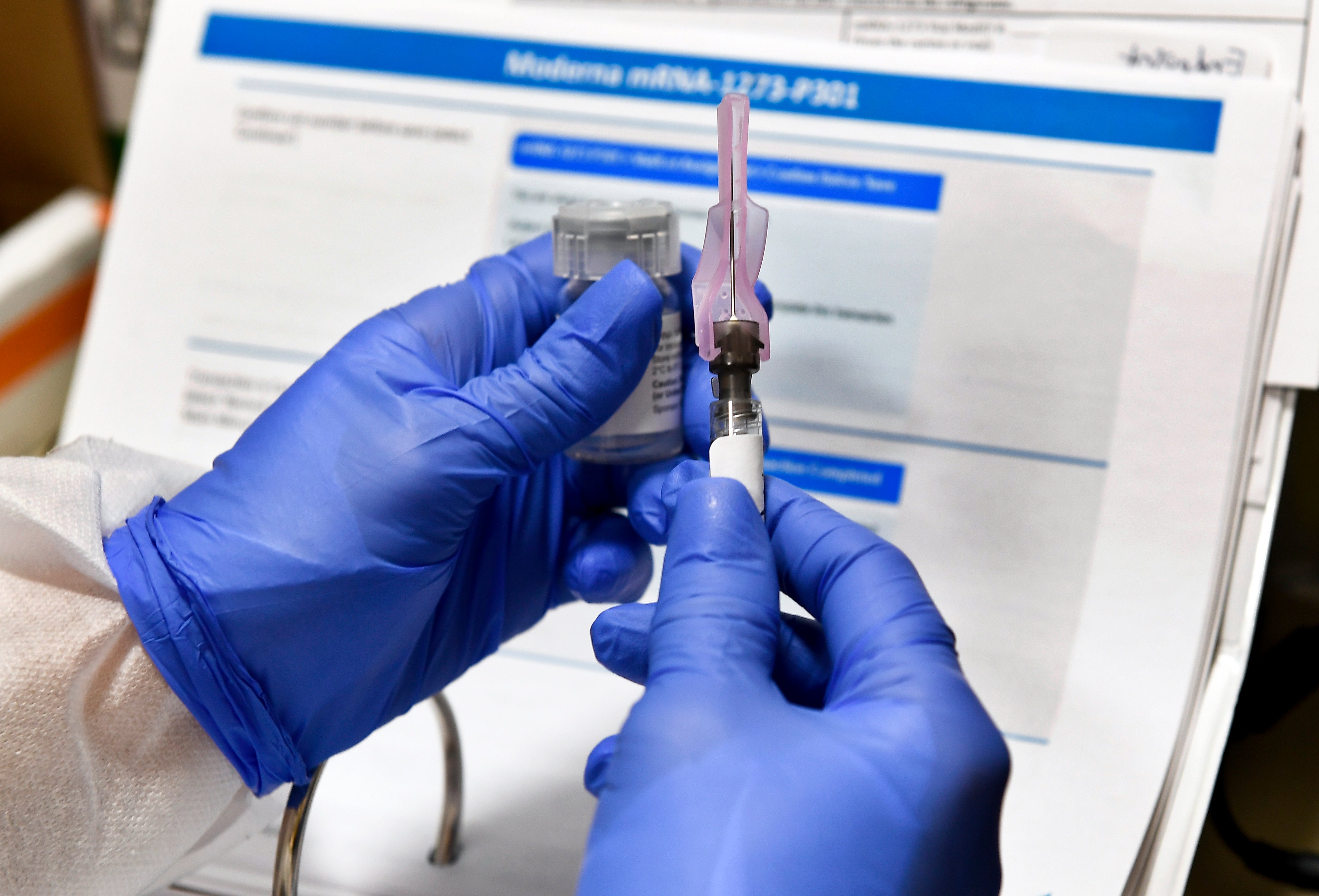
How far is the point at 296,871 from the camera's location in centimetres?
54

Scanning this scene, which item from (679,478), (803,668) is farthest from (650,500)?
(803,668)

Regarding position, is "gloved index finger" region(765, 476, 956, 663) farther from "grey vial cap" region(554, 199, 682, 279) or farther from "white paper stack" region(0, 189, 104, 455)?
"white paper stack" region(0, 189, 104, 455)

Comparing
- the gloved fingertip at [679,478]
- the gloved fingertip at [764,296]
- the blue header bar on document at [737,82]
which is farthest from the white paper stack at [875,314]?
the gloved fingertip at [679,478]

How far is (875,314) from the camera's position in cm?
77

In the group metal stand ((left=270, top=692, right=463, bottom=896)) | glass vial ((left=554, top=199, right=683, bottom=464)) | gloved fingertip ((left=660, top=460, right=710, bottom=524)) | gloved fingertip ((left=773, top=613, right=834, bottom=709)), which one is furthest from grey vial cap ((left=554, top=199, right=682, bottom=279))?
metal stand ((left=270, top=692, right=463, bottom=896))

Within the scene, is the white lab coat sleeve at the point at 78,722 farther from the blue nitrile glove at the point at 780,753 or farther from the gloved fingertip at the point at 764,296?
the gloved fingertip at the point at 764,296

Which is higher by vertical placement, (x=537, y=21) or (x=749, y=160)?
(x=537, y=21)

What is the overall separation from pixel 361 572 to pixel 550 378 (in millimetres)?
159

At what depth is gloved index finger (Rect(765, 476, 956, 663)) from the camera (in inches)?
17.2

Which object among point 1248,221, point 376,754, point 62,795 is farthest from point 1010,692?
point 62,795

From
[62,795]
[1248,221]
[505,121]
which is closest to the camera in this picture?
[62,795]

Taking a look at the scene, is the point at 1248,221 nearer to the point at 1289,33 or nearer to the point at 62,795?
the point at 1289,33

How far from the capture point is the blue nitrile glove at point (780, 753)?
37cm

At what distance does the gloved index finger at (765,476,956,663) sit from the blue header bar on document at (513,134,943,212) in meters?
0.35
